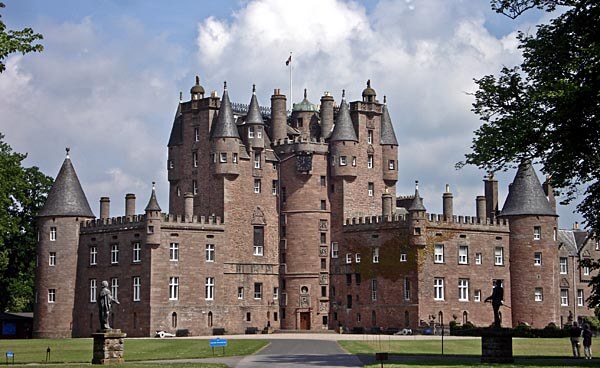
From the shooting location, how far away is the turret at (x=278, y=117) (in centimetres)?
9456

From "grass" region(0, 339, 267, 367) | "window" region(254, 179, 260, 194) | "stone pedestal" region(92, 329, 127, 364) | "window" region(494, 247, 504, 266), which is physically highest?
"window" region(254, 179, 260, 194)

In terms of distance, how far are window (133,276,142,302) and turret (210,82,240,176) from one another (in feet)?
35.2

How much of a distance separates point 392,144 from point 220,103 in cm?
1551

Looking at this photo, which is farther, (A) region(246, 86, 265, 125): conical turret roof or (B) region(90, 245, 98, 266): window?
(A) region(246, 86, 265, 125): conical turret roof

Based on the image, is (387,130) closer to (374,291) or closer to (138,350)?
(374,291)

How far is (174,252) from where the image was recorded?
86.1 metres

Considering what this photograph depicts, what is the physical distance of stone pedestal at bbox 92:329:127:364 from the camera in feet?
147

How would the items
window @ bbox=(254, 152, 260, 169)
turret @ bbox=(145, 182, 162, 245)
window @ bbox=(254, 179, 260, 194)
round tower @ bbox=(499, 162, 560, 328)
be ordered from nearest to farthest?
turret @ bbox=(145, 182, 162, 245), round tower @ bbox=(499, 162, 560, 328), window @ bbox=(254, 179, 260, 194), window @ bbox=(254, 152, 260, 169)

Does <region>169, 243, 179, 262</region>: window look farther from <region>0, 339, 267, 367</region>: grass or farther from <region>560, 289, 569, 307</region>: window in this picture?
<region>560, 289, 569, 307</region>: window

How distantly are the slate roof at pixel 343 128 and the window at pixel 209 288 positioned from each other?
15.7 meters

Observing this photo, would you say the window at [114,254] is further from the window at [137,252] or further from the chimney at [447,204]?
the chimney at [447,204]

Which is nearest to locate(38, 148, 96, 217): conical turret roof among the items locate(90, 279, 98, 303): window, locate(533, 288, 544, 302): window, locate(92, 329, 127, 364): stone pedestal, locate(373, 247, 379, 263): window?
locate(90, 279, 98, 303): window

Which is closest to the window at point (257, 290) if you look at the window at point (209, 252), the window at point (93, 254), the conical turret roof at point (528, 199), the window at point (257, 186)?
the window at point (209, 252)

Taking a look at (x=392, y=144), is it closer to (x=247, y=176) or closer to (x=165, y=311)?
(x=247, y=176)
